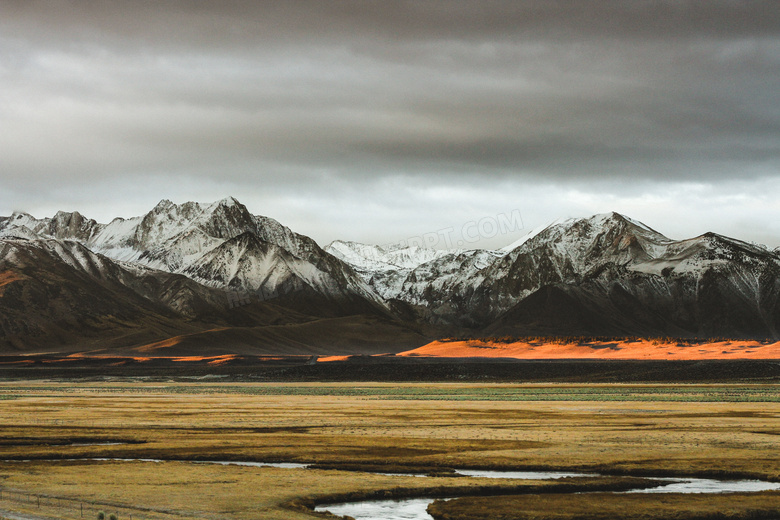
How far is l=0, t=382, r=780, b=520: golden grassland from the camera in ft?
105

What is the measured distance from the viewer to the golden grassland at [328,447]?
3197 centimetres

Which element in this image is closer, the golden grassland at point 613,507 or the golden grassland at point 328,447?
the golden grassland at point 613,507

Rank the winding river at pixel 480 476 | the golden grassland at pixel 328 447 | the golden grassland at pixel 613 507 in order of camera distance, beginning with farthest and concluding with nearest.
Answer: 1. the golden grassland at pixel 328 447
2. the winding river at pixel 480 476
3. the golden grassland at pixel 613 507

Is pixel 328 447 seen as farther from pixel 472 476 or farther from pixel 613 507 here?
pixel 613 507

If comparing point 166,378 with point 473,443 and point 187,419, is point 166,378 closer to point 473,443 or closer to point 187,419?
point 187,419

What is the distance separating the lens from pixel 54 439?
5072 cm

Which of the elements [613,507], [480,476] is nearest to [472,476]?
[480,476]

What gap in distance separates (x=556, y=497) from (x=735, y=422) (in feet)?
105

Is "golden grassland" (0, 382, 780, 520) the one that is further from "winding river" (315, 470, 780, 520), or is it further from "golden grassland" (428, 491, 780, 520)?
"golden grassland" (428, 491, 780, 520)

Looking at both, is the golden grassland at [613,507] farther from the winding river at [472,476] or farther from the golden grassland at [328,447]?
the golden grassland at [328,447]

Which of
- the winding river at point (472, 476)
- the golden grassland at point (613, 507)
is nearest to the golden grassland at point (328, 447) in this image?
the winding river at point (472, 476)

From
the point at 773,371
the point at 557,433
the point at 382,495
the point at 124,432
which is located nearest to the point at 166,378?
the point at 773,371

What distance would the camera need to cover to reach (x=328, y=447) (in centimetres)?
4622

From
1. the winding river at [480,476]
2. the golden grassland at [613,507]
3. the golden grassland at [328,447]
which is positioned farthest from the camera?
the golden grassland at [328,447]
